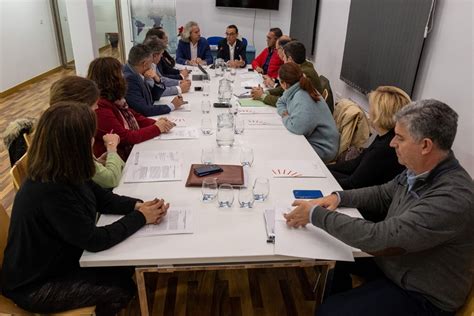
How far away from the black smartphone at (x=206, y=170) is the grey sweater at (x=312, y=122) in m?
0.87

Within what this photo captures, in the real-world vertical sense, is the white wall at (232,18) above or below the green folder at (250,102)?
above

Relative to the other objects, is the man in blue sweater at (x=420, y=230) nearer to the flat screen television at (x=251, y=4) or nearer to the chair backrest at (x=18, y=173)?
the chair backrest at (x=18, y=173)

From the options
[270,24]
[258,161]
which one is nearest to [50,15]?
[270,24]

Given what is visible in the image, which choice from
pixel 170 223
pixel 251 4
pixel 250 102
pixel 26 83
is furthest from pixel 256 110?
pixel 26 83

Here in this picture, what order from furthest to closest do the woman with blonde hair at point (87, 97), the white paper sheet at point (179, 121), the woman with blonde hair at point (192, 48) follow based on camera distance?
the woman with blonde hair at point (192, 48) < the white paper sheet at point (179, 121) < the woman with blonde hair at point (87, 97)

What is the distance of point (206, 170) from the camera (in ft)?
6.05

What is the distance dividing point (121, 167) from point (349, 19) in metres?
3.23

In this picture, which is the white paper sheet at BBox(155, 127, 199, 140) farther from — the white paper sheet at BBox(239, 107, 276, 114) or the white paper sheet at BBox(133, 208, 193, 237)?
the white paper sheet at BBox(133, 208, 193, 237)

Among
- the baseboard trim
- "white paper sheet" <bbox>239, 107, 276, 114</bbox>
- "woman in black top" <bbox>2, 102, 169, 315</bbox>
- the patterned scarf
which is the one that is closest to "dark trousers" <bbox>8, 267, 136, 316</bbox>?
"woman in black top" <bbox>2, 102, 169, 315</bbox>

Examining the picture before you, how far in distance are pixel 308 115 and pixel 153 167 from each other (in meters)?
1.17

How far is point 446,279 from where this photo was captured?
4.41 ft

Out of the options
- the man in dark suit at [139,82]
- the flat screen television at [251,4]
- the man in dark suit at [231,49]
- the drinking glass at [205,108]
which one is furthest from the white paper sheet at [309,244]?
the flat screen television at [251,4]

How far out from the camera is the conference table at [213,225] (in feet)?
4.30

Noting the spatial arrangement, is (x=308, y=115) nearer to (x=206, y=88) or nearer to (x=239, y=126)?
(x=239, y=126)
